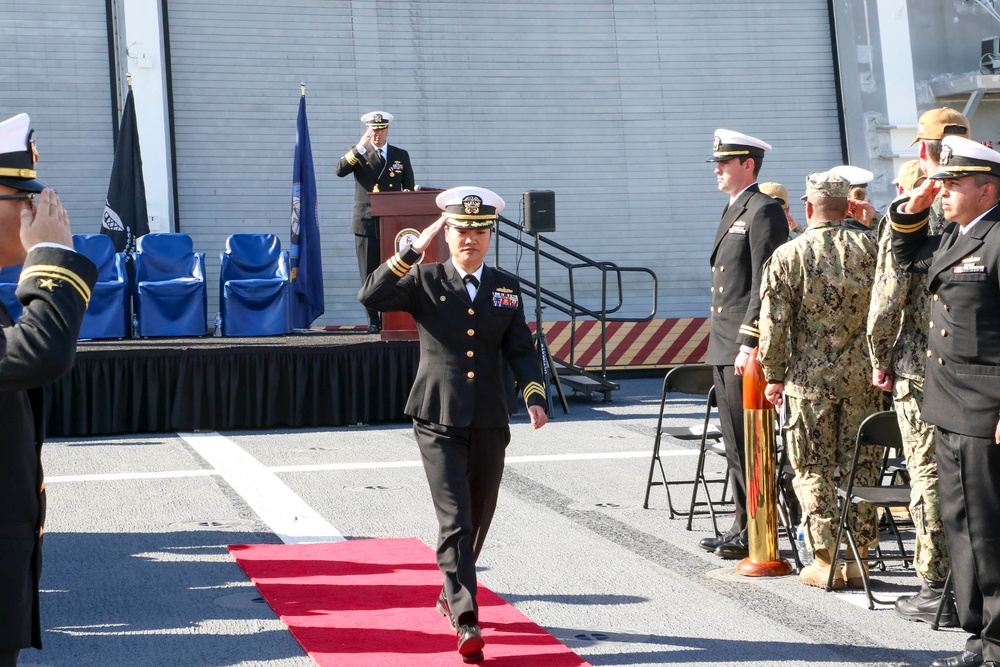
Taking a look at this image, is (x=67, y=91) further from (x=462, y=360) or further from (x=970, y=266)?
(x=970, y=266)

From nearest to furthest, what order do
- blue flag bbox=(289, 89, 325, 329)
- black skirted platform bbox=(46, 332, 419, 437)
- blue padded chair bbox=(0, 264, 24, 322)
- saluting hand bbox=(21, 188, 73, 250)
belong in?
1. saluting hand bbox=(21, 188, 73, 250)
2. black skirted platform bbox=(46, 332, 419, 437)
3. blue padded chair bbox=(0, 264, 24, 322)
4. blue flag bbox=(289, 89, 325, 329)

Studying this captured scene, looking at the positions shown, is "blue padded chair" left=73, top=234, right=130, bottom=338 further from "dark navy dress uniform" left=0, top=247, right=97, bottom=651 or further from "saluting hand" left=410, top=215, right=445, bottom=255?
"dark navy dress uniform" left=0, top=247, right=97, bottom=651

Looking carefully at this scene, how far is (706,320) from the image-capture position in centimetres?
1633

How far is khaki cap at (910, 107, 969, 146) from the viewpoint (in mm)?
5023

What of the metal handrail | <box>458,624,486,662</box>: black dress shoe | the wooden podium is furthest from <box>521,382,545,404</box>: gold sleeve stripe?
the metal handrail

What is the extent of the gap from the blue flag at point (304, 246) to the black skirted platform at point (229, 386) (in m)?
2.16

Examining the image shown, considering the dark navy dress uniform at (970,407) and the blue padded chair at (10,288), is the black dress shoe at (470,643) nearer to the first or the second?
the dark navy dress uniform at (970,407)

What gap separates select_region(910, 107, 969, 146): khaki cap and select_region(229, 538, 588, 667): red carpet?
2543mm

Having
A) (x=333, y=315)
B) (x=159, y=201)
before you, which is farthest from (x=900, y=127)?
(x=159, y=201)

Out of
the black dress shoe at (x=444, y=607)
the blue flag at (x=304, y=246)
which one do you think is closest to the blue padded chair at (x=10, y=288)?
the blue flag at (x=304, y=246)

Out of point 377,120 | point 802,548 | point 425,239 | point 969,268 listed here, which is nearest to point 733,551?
point 802,548

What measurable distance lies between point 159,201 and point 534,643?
11654 mm

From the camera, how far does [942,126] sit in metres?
5.04

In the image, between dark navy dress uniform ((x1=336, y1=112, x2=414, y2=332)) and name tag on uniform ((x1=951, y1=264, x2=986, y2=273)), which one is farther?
dark navy dress uniform ((x1=336, y1=112, x2=414, y2=332))
